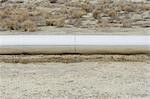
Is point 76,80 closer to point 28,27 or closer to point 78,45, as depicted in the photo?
point 78,45

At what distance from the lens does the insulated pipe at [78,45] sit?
916 centimetres

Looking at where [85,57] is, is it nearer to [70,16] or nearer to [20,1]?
[70,16]

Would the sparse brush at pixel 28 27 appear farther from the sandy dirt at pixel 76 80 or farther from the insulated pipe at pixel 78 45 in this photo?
the sandy dirt at pixel 76 80

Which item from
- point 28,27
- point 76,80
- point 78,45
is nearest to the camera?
point 76,80

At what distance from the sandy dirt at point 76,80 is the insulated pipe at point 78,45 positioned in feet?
1.52

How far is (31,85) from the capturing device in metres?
7.00

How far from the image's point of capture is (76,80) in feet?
23.9

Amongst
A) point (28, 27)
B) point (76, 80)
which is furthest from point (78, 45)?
point (28, 27)

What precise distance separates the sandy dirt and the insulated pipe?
0.46 metres

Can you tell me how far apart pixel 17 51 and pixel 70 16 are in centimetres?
1100

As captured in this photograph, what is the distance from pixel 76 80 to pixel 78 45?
204 cm

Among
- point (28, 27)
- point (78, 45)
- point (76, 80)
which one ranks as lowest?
point (28, 27)

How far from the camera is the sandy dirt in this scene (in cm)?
641

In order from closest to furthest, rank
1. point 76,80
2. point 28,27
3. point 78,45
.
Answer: point 76,80, point 78,45, point 28,27
